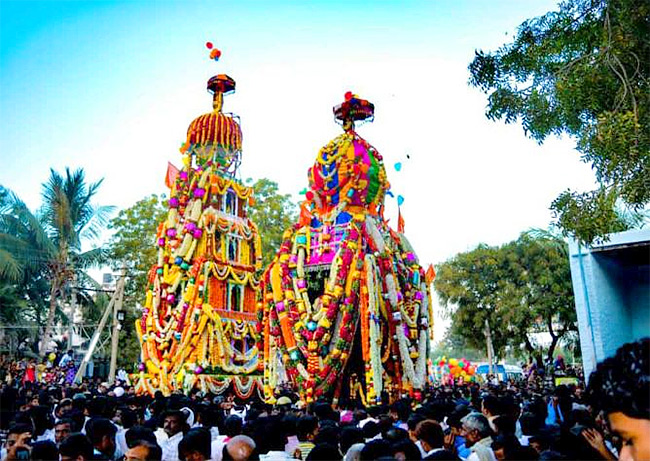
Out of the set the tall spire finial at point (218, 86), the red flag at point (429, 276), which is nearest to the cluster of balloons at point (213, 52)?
the tall spire finial at point (218, 86)

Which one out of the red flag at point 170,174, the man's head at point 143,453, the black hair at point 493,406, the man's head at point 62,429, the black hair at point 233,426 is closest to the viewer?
the man's head at point 143,453

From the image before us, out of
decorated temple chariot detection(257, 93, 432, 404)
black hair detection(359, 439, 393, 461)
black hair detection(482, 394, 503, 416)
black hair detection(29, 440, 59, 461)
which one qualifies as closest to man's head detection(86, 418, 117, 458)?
black hair detection(29, 440, 59, 461)

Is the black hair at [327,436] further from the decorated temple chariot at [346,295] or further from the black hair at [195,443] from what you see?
the decorated temple chariot at [346,295]

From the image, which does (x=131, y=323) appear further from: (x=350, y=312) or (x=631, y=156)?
(x=631, y=156)

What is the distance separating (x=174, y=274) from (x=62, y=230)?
7.50m

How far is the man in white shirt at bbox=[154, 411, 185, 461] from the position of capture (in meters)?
5.61

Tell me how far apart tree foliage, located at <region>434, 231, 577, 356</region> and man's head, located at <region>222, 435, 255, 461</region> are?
23.4 meters

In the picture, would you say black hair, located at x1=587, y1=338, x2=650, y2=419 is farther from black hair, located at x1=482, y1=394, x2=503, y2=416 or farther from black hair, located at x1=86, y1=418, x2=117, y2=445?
black hair, located at x1=86, y1=418, x2=117, y2=445

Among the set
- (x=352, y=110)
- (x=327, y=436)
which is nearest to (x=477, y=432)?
(x=327, y=436)

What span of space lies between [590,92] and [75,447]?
705 centimetres

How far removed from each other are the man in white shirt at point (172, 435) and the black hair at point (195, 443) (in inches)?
54.8

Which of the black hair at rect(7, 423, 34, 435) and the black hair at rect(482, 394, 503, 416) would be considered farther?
the black hair at rect(482, 394, 503, 416)

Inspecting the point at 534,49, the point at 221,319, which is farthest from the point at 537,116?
the point at 221,319

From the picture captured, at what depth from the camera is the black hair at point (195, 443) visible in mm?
4340
